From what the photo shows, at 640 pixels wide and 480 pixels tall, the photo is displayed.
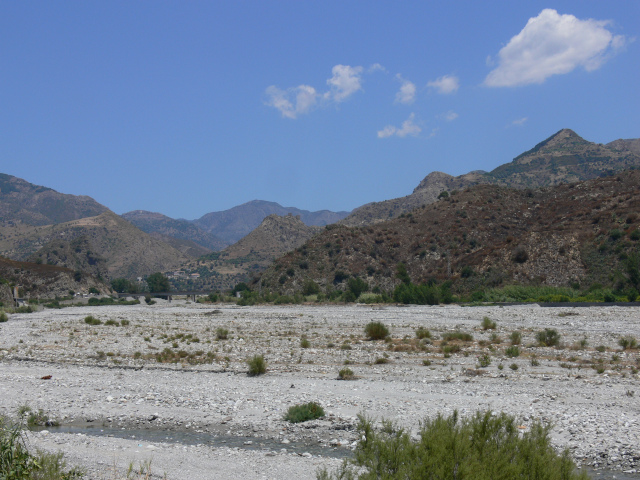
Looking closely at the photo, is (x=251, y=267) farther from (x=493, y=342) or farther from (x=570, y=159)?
(x=493, y=342)

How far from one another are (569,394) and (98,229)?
205 m

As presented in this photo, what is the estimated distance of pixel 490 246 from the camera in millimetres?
68750

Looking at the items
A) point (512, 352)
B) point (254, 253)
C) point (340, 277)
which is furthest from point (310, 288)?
point (254, 253)

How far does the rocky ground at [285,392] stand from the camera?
1022cm

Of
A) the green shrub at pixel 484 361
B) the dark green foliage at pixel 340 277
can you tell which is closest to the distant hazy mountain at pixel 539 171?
the dark green foliage at pixel 340 277

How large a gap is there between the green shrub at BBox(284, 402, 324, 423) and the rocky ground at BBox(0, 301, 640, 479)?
0.20m

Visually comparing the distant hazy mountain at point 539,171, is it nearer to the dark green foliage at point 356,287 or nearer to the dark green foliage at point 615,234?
the dark green foliage at point 356,287

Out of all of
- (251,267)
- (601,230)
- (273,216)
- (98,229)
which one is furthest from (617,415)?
(98,229)

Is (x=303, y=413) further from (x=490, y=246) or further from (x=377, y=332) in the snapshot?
(x=490, y=246)

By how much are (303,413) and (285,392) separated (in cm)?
270

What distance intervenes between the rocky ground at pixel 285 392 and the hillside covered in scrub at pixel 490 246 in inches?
1090

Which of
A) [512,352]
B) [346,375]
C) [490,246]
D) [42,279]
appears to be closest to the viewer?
[346,375]

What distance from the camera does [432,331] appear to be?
29.5 meters

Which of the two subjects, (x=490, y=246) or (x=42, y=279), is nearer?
(x=490, y=246)
